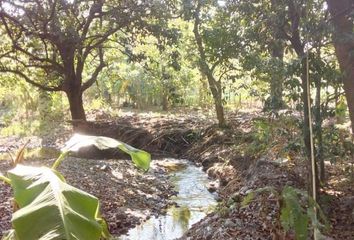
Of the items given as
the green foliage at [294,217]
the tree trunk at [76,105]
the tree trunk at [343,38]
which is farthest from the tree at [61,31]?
the green foliage at [294,217]

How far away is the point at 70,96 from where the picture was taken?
13695 millimetres

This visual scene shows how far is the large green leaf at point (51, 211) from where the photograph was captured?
88.3 inches

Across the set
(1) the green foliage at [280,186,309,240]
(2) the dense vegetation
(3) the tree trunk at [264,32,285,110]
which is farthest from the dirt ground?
(3) the tree trunk at [264,32,285,110]

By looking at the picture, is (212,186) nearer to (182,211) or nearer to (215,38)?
(182,211)

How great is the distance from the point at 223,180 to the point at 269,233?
14.0 ft

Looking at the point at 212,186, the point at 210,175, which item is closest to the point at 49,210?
the point at 212,186

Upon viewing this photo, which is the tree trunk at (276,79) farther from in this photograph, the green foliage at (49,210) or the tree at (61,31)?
the tree at (61,31)

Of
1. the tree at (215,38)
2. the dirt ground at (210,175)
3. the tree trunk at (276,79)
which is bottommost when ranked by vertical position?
the dirt ground at (210,175)

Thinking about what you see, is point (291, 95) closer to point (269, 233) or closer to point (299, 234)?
point (269, 233)

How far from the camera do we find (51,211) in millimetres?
2311

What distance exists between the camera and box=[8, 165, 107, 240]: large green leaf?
2.24 meters

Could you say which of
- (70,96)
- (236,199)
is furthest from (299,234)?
(70,96)

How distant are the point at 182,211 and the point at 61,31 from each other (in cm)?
556

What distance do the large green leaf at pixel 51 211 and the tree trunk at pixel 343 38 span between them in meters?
3.47
